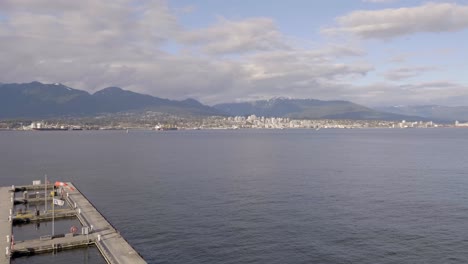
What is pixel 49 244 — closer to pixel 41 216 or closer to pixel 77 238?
pixel 77 238

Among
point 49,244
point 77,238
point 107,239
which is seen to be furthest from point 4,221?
point 107,239

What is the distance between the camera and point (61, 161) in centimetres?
16125

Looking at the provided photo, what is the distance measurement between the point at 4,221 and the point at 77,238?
708 inches

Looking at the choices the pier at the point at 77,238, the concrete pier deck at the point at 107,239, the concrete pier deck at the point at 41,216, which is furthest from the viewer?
the concrete pier deck at the point at 41,216

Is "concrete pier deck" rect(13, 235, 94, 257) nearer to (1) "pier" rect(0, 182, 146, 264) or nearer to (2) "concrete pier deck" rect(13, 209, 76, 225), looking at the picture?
(1) "pier" rect(0, 182, 146, 264)

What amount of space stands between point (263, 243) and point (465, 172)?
9244cm

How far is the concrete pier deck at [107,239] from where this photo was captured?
159 ft

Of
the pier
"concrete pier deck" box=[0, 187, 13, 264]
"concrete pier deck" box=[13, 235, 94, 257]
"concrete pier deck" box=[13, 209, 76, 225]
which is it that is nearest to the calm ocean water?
"concrete pier deck" box=[13, 235, 94, 257]

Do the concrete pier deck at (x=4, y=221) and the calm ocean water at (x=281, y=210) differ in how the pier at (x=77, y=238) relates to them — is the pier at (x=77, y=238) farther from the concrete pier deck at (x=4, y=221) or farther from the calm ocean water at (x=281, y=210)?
the calm ocean water at (x=281, y=210)

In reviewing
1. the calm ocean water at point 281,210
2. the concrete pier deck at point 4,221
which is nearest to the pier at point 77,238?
the concrete pier deck at point 4,221

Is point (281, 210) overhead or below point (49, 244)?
overhead

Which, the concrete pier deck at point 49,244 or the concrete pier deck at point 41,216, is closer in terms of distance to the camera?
the concrete pier deck at point 49,244

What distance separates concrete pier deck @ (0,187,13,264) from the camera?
49562mm

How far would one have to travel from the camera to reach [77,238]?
5741 cm
